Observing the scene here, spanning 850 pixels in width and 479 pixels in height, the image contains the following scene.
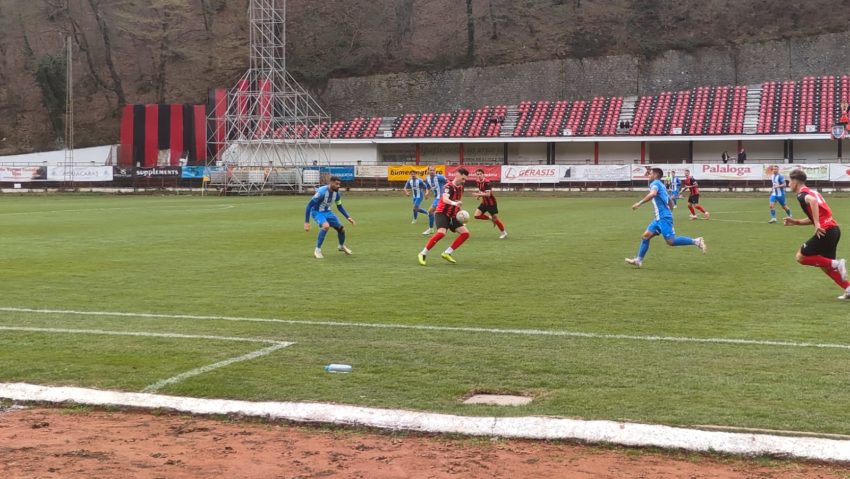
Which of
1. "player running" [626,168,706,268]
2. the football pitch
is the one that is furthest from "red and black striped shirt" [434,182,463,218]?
"player running" [626,168,706,268]

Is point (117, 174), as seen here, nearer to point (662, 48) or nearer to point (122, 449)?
point (662, 48)

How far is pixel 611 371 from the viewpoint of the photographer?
311 inches

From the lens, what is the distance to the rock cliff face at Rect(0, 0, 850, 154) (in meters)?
75.3

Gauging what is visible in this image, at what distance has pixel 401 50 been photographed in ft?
274

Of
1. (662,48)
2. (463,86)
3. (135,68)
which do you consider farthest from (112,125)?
(662,48)

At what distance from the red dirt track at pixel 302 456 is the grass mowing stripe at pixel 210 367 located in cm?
87

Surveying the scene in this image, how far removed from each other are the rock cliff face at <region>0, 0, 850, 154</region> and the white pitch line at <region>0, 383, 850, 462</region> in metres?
71.4

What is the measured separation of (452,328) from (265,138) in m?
61.7

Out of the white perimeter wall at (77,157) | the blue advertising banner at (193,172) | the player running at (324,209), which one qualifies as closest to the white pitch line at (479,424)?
the player running at (324,209)

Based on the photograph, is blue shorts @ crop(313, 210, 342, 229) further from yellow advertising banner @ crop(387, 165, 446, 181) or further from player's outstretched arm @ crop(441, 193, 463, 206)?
yellow advertising banner @ crop(387, 165, 446, 181)

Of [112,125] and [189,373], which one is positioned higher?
[112,125]

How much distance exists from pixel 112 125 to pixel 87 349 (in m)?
79.1

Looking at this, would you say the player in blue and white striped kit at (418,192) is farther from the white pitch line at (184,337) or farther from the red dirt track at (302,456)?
the red dirt track at (302,456)

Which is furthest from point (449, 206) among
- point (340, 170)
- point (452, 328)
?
point (340, 170)
